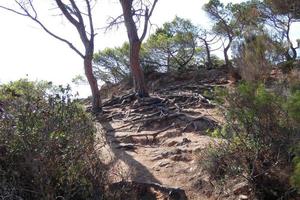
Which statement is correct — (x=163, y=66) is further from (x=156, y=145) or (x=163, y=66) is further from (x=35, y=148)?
(x=35, y=148)

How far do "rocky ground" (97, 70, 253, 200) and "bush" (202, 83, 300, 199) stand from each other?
0.29m

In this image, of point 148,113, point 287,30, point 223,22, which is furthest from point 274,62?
point 223,22

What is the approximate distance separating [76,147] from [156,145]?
12.5ft

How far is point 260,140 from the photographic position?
5.50m

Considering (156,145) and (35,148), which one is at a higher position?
(35,148)

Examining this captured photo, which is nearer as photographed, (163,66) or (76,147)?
(76,147)

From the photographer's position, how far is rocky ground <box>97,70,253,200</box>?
577cm

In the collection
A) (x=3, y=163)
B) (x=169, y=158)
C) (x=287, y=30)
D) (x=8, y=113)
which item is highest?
(x=287, y=30)

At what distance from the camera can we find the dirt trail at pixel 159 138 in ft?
20.9

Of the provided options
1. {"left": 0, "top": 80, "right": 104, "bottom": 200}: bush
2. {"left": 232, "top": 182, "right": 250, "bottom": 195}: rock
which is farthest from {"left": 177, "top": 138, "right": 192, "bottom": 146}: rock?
{"left": 0, "top": 80, "right": 104, "bottom": 200}: bush

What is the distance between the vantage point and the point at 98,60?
24.1m

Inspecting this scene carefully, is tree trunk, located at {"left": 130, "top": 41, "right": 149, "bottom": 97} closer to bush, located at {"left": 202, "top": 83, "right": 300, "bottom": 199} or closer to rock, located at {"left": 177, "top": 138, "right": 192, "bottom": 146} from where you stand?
rock, located at {"left": 177, "top": 138, "right": 192, "bottom": 146}

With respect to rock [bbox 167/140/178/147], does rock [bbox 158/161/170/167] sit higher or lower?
lower

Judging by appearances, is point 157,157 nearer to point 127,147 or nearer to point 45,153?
point 127,147
